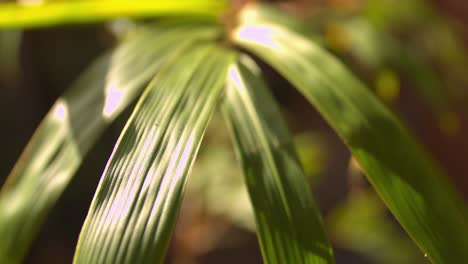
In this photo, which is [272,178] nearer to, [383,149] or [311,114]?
[383,149]

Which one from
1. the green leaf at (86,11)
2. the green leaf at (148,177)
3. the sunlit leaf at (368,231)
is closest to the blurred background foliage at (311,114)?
the sunlit leaf at (368,231)

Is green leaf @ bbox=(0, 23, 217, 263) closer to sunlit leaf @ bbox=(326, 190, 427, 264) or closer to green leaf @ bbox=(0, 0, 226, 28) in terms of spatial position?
green leaf @ bbox=(0, 0, 226, 28)

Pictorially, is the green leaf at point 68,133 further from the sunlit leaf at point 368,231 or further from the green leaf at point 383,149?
the sunlit leaf at point 368,231

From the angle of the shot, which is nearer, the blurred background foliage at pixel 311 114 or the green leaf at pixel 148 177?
the green leaf at pixel 148 177

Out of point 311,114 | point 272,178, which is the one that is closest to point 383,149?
point 272,178

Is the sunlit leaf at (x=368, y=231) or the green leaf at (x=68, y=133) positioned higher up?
the sunlit leaf at (x=368, y=231)

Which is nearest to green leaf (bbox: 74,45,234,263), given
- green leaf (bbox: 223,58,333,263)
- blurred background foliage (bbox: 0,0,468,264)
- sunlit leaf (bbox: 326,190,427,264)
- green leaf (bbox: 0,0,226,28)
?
green leaf (bbox: 223,58,333,263)
